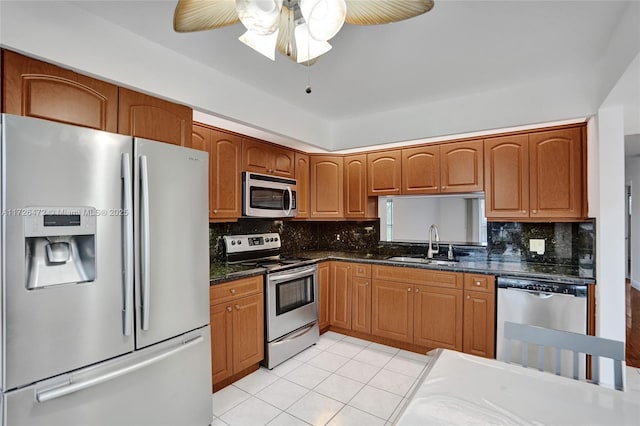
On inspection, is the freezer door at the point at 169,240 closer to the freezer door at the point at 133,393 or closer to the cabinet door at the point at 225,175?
the freezer door at the point at 133,393

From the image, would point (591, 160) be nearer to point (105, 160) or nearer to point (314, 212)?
point (314, 212)

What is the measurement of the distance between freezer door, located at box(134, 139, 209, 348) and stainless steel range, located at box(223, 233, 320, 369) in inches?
33.7

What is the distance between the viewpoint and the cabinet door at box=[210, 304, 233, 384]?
2340 millimetres

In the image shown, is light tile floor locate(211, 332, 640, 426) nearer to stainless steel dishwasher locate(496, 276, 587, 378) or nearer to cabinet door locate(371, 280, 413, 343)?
cabinet door locate(371, 280, 413, 343)

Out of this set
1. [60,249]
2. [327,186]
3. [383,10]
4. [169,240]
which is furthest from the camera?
[327,186]

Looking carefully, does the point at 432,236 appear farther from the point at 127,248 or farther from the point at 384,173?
the point at 127,248

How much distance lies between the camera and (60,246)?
1.44 m

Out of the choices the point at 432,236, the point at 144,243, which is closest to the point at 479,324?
the point at 432,236

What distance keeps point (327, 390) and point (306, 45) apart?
2362 millimetres

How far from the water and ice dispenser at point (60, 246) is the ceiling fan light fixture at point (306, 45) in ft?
4.07

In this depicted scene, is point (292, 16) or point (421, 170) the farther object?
point (421, 170)

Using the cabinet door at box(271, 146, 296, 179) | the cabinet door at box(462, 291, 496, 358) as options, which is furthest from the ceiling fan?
the cabinet door at box(462, 291, 496, 358)

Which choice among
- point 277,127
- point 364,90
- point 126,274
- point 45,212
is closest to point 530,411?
point 126,274

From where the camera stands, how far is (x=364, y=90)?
9.12 ft
